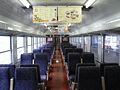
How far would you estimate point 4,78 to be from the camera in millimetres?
5496

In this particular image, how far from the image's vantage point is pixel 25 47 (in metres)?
13.9

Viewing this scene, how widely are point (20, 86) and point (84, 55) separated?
4.38 metres

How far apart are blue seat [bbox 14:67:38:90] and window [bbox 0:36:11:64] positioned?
9.40 feet

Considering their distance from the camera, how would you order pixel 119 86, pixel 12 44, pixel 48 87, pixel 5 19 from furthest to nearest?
pixel 12 44 < pixel 48 87 < pixel 5 19 < pixel 119 86

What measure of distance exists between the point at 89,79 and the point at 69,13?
Answer: 378 cm

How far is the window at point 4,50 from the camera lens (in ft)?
27.2

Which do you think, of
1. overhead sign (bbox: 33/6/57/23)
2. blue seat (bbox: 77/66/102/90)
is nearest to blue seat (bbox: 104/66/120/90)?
blue seat (bbox: 77/66/102/90)

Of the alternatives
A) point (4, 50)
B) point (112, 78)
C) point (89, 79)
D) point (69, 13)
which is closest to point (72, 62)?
point (69, 13)

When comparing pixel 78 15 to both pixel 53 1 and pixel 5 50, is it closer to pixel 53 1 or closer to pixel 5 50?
pixel 53 1

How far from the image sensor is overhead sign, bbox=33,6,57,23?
868 centimetres

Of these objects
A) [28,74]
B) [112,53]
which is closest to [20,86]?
[28,74]

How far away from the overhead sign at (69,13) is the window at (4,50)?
2281 millimetres

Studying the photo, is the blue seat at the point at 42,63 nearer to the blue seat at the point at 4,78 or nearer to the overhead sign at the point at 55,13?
the overhead sign at the point at 55,13

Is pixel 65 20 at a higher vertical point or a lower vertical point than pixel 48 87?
higher
